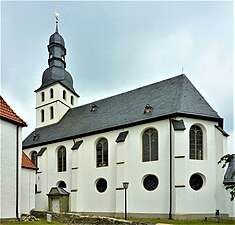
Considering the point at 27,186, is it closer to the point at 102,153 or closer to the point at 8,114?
the point at 8,114

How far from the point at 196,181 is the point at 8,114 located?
12.8 m

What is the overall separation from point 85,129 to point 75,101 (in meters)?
9.90

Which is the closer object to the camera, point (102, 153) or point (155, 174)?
point (155, 174)

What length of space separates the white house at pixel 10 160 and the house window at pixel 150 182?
9382 mm

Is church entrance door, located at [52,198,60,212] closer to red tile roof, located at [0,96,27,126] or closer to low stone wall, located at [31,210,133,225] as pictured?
low stone wall, located at [31,210,133,225]

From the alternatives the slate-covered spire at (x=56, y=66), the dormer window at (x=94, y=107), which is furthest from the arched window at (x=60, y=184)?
the slate-covered spire at (x=56, y=66)

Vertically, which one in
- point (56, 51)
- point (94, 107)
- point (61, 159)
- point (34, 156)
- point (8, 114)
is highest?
point (56, 51)

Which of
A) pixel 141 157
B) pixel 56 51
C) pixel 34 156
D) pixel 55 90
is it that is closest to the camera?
pixel 141 157

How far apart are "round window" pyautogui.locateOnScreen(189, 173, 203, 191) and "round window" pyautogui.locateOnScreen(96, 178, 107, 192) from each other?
7010 mm

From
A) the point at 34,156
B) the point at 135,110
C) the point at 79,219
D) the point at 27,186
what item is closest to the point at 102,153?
the point at 135,110

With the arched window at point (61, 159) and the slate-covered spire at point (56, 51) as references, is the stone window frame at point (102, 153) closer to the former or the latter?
the arched window at point (61, 159)

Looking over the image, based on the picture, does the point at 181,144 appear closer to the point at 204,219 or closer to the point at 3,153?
the point at 204,219

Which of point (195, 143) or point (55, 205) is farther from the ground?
point (195, 143)

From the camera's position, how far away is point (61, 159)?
93.0 ft
